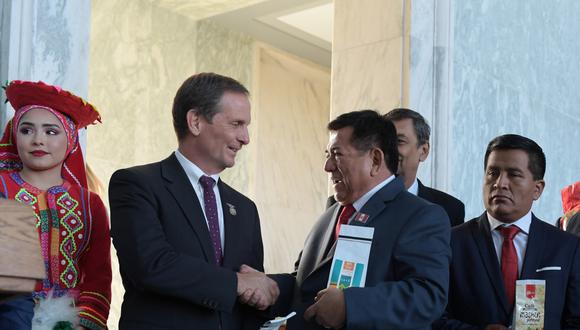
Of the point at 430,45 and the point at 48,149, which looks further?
the point at 430,45

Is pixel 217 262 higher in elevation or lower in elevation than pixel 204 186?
lower

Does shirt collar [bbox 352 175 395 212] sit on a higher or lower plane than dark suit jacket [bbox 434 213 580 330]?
higher

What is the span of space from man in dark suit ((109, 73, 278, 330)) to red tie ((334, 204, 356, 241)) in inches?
13.9

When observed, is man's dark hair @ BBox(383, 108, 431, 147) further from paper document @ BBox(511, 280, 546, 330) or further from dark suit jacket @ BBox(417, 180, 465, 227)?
paper document @ BBox(511, 280, 546, 330)

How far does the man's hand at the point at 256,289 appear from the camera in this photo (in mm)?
3334

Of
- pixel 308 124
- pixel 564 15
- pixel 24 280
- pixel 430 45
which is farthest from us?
pixel 308 124

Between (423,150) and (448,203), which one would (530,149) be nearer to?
(448,203)

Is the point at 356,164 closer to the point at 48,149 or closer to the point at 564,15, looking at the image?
the point at 48,149

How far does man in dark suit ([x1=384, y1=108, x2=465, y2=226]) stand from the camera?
4953 millimetres

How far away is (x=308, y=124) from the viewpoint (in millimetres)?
12211

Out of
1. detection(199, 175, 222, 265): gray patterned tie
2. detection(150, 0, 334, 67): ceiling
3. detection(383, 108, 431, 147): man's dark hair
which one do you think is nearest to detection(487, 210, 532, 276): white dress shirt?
detection(383, 108, 431, 147): man's dark hair

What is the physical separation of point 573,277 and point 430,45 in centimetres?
313

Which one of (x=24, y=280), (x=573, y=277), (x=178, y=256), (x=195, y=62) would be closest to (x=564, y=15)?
(x=195, y=62)

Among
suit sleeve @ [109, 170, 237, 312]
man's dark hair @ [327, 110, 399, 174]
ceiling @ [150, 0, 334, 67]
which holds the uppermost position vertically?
ceiling @ [150, 0, 334, 67]
